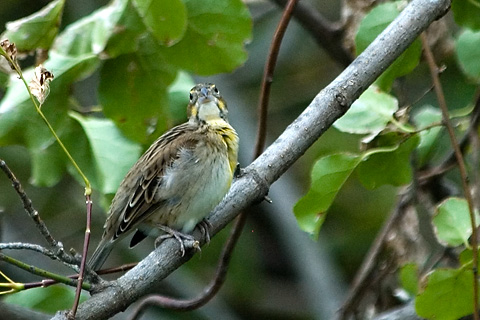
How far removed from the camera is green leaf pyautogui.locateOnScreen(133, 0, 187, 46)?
10.2 feet

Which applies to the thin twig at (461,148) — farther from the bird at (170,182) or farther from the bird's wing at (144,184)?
the bird's wing at (144,184)

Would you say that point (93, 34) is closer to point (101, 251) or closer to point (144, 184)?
point (144, 184)

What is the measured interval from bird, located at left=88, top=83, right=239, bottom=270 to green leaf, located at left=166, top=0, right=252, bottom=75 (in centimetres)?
31

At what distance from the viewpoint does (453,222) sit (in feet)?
Answer: 9.83

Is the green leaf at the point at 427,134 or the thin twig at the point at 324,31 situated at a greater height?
the thin twig at the point at 324,31

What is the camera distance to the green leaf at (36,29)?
3.22m

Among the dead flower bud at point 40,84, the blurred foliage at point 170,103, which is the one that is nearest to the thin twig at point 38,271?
the dead flower bud at point 40,84

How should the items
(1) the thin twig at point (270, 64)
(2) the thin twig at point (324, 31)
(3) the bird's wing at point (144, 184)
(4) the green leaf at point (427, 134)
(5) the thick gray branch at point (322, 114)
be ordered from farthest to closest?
(2) the thin twig at point (324, 31) → (4) the green leaf at point (427, 134) → (3) the bird's wing at point (144, 184) → (1) the thin twig at point (270, 64) → (5) the thick gray branch at point (322, 114)

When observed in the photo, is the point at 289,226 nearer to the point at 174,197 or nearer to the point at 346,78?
the point at 174,197

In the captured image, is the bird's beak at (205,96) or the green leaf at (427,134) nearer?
the green leaf at (427,134)

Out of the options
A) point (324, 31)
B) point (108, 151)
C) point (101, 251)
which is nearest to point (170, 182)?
point (108, 151)

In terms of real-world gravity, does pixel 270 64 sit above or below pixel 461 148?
above

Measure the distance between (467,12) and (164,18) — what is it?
124cm

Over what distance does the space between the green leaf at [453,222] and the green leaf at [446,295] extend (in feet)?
0.63
